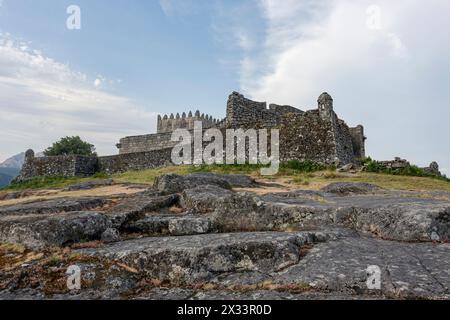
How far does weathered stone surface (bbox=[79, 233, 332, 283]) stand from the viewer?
6.43m

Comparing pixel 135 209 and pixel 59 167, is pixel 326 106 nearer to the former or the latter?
pixel 135 209

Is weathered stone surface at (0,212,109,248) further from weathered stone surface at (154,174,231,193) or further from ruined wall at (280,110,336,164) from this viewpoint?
ruined wall at (280,110,336,164)

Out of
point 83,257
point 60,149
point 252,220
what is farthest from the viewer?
point 60,149

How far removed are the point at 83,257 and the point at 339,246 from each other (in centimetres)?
508

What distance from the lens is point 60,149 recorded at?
266ft

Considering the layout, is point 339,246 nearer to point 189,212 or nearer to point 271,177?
point 189,212

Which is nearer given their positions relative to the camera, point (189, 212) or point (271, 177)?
point (189, 212)

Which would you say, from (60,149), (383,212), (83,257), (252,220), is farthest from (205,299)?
(60,149)

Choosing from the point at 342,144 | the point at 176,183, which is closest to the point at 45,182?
the point at 176,183

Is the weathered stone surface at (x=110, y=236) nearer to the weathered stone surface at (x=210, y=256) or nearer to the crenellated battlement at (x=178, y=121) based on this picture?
the weathered stone surface at (x=210, y=256)

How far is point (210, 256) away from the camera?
6.58 m

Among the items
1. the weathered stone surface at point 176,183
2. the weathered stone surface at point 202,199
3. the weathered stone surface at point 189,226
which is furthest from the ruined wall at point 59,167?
the weathered stone surface at point 189,226

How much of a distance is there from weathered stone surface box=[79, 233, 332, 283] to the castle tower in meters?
26.1

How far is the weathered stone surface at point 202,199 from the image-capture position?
411 inches
